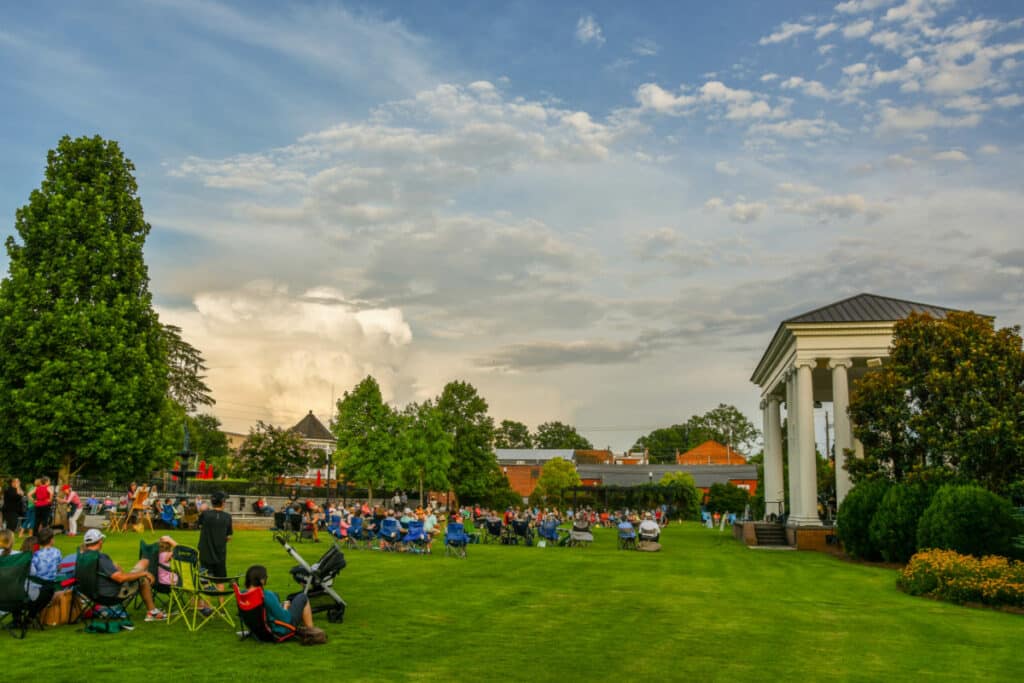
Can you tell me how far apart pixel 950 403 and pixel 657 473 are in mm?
77040

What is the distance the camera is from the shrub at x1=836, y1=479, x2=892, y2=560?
86.0ft

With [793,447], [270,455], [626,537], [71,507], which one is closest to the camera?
[71,507]

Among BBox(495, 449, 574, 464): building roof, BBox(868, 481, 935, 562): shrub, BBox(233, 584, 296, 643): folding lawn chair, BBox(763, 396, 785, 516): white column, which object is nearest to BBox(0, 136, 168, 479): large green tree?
BBox(233, 584, 296, 643): folding lawn chair

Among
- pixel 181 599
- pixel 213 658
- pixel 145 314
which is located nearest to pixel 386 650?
pixel 213 658

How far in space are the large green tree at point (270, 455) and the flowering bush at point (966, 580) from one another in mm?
51570

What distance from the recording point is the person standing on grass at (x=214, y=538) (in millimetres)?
11633

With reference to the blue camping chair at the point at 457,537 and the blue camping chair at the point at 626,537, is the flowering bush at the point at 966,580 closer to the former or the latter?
the blue camping chair at the point at 457,537

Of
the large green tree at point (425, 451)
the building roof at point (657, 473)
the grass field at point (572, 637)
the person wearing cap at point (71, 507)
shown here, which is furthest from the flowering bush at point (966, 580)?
the building roof at point (657, 473)

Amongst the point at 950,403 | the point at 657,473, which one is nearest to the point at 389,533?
the point at 950,403

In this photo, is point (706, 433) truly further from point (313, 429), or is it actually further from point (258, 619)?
point (258, 619)

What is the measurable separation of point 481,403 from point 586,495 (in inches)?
565

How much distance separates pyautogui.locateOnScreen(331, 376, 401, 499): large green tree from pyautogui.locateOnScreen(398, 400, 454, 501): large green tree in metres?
1.53

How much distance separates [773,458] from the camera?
45.3 m

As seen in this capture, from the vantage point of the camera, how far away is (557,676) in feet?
29.0
